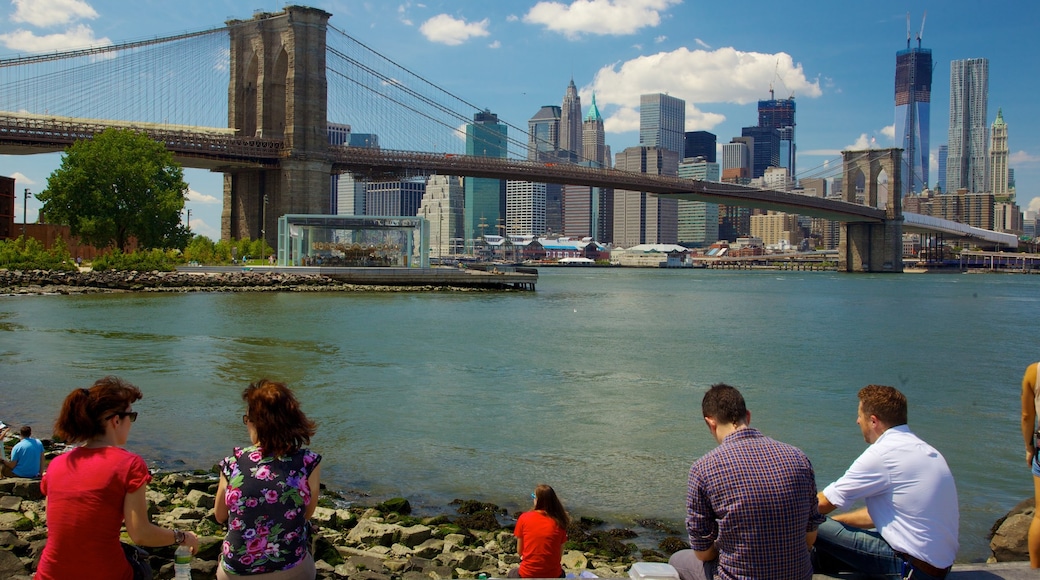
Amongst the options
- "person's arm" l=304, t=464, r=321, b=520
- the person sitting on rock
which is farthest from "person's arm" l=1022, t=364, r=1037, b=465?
the person sitting on rock

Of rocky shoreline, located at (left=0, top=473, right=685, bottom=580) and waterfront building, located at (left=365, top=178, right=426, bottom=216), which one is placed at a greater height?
waterfront building, located at (left=365, top=178, right=426, bottom=216)

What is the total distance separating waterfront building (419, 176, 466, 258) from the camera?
178375mm

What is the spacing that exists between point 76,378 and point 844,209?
3178 inches

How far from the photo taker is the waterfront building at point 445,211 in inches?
7023

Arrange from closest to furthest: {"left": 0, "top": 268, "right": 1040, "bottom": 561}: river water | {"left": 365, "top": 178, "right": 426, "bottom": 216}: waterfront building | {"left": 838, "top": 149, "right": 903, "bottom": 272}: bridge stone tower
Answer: {"left": 0, "top": 268, "right": 1040, "bottom": 561}: river water, {"left": 838, "top": 149, "right": 903, "bottom": 272}: bridge stone tower, {"left": 365, "top": 178, "right": 426, "bottom": 216}: waterfront building

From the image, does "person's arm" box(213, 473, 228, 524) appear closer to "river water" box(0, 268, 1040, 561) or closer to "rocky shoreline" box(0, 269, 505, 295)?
"river water" box(0, 268, 1040, 561)

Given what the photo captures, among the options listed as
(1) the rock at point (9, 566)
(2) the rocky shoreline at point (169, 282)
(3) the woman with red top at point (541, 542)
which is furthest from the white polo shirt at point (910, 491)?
(2) the rocky shoreline at point (169, 282)

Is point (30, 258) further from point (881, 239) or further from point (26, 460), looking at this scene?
point (881, 239)

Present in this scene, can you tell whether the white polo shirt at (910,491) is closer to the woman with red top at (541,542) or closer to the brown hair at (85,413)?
the woman with red top at (541,542)

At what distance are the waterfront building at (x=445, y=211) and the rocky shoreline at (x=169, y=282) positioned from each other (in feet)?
426

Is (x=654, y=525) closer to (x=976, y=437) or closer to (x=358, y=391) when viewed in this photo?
(x=976, y=437)

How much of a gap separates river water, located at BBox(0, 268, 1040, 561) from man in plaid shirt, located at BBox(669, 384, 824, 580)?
14.5 ft

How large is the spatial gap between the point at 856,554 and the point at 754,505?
0.88m

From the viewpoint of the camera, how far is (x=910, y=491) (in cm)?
375
